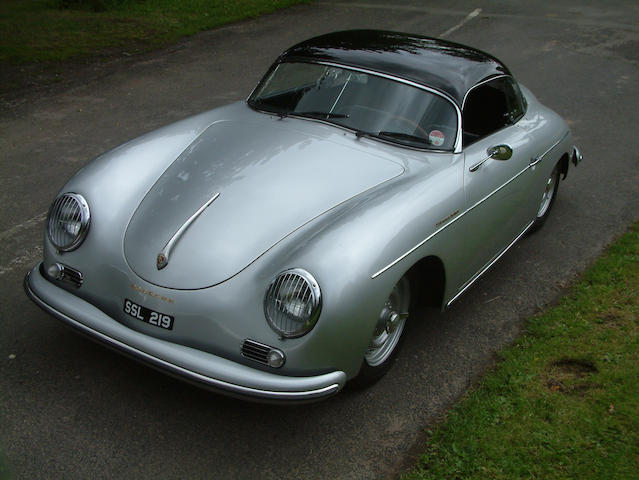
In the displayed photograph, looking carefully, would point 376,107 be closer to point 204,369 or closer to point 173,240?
point 173,240

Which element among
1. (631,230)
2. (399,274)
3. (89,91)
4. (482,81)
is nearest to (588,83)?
(631,230)

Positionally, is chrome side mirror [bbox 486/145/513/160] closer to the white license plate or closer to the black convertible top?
the black convertible top

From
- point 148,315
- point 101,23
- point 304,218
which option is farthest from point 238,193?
point 101,23

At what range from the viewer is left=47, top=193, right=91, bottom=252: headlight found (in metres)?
3.64

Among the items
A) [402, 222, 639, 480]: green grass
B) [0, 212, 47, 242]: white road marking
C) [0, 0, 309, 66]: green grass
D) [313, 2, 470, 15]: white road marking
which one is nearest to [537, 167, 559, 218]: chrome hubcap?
[402, 222, 639, 480]: green grass

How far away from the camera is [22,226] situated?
5.38 meters

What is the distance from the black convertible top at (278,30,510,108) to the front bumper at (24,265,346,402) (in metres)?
2.19

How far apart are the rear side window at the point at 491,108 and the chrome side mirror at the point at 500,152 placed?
0.19 meters

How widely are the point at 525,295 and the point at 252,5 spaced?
1076cm

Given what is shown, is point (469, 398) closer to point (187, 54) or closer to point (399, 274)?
point (399, 274)

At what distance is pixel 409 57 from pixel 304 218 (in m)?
1.70

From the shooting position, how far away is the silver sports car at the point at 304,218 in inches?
126

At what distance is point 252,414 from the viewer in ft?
11.8

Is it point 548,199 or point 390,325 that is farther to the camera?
point 548,199
